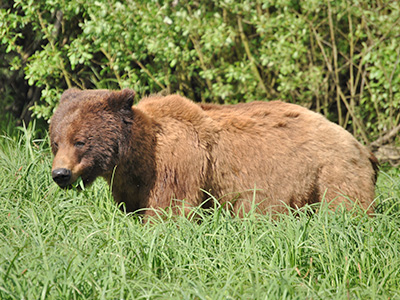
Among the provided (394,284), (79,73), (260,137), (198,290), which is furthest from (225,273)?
(79,73)

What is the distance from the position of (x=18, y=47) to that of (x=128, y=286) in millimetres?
5170

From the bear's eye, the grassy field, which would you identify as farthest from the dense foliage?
the grassy field

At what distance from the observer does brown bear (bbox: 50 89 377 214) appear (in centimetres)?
419

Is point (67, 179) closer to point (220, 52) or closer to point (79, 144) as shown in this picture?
point (79, 144)

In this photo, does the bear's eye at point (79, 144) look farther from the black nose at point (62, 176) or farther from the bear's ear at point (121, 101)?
the bear's ear at point (121, 101)

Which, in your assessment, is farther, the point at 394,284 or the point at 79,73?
the point at 79,73

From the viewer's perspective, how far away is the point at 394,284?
3.43 metres

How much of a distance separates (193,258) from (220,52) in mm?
5003

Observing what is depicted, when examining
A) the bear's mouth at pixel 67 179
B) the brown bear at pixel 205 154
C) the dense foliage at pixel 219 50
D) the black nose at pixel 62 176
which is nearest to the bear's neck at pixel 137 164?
the brown bear at pixel 205 154

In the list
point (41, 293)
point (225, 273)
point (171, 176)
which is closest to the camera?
point (41, 293)

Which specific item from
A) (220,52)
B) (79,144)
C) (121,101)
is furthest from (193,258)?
(220,52)

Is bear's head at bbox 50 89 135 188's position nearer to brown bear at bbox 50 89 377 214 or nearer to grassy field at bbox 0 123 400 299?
brown bear at bbox 50 89 377 214

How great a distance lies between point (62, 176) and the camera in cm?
401

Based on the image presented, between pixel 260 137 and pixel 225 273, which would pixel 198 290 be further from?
pixel 260 137
